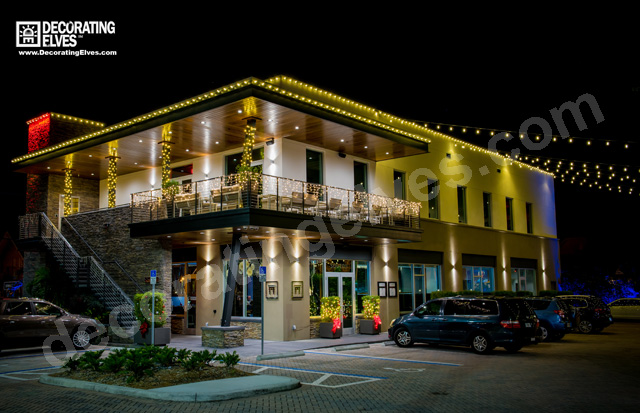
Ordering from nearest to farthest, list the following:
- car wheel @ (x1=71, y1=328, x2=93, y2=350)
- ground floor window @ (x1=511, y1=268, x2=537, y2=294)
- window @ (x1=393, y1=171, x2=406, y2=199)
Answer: car wheel @ (x1=71, y1=328, x2=93, y2=350) → window @ (x1=393, y1=171, x2=406, y2=199) → ground floor window @ (x1=511, y1=268, x2=537, y2=294)

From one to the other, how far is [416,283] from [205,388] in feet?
59.5

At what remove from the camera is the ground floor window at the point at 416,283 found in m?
26.0

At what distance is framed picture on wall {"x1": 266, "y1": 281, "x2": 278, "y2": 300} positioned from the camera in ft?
66.5

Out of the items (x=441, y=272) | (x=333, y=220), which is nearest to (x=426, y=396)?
(x=333, y=220)

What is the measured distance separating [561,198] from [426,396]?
48.3m

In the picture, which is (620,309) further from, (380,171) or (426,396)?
(426,396)

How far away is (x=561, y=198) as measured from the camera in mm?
53094

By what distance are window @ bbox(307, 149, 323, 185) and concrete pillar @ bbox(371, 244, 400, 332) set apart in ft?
14.3

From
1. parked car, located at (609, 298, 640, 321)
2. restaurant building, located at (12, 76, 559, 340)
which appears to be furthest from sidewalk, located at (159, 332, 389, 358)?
parked car, located at (609, 298, 640, 321)

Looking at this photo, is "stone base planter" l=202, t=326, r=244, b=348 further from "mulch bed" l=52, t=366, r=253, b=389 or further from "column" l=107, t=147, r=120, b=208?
"column" l=107, t=147, r=120, b=208

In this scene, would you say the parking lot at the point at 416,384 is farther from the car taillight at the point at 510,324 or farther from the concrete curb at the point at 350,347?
the car taillight at the point at 510,324

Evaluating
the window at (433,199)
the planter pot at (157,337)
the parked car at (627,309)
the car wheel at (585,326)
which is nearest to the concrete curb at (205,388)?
the planter pot at (157,337)

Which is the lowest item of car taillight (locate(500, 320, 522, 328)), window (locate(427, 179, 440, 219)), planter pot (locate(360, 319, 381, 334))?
planter pot (locate(360, 319, 381, 334))

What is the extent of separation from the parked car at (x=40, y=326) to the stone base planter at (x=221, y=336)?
3658mm
